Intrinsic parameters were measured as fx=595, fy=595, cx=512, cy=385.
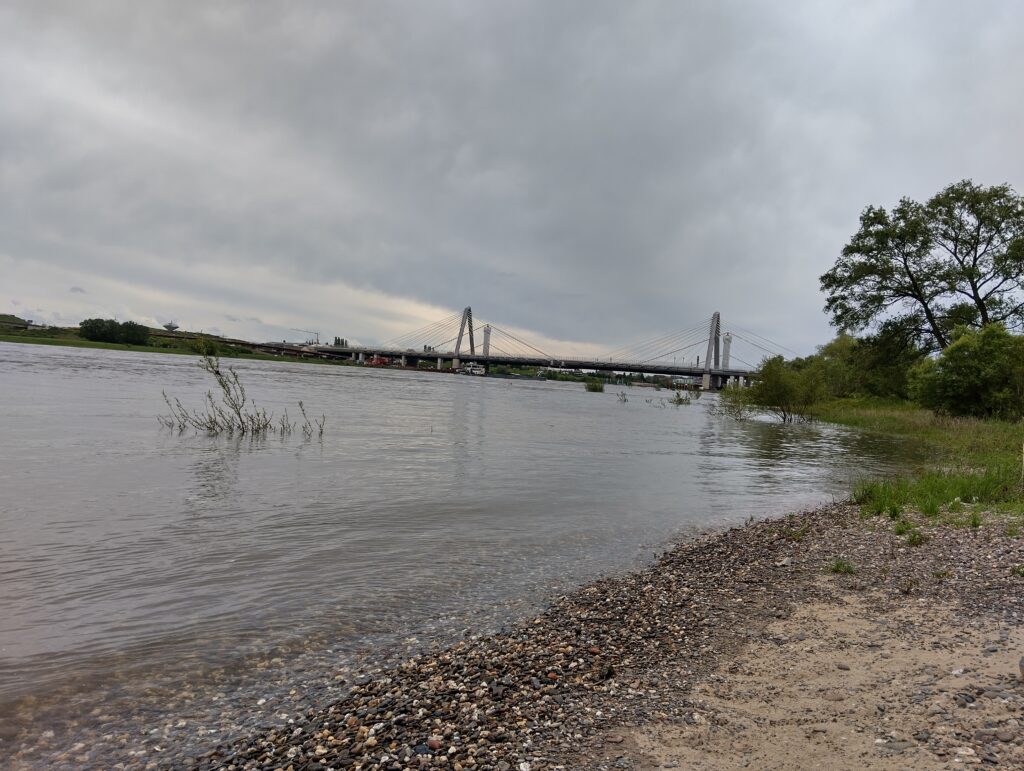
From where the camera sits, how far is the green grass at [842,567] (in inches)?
347

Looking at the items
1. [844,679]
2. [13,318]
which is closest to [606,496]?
[844,679]

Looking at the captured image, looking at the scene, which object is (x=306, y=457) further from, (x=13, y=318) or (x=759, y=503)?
(x=13, y=318)

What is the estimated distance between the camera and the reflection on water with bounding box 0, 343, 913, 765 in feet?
21.2

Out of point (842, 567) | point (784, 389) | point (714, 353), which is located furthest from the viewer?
point (714, 353)

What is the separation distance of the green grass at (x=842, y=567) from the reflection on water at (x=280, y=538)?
3.15 meters

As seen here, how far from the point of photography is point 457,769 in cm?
412

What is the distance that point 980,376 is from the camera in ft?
126

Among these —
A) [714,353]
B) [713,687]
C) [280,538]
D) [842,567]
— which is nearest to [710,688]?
[713,687]

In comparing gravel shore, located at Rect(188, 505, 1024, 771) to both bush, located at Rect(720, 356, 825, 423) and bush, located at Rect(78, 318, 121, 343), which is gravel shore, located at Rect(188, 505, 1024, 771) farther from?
bush, located at Rect(78, 318, 121, 343)

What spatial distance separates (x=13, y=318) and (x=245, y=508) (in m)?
211

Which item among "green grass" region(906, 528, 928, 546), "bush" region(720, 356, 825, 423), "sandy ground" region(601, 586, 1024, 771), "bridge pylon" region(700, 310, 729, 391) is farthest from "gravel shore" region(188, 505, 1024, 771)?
"bridge pylon" region(700, 310, 729, 391)

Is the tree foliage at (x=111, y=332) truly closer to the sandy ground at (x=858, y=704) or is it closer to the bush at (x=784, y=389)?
the bush at (x=784, y=389)

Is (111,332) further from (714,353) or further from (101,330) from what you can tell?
(714,353)

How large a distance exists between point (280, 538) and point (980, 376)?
145ft
